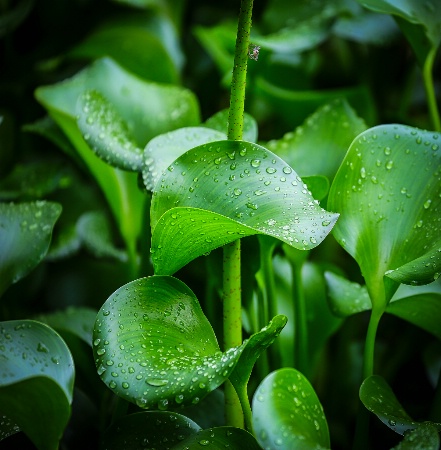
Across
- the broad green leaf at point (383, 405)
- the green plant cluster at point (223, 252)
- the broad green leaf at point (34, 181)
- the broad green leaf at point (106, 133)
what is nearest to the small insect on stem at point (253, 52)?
the green plant cluster at point (223, 252)

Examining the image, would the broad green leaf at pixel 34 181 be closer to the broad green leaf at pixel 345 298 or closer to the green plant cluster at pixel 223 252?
the green plant cluster at pixel 223 252

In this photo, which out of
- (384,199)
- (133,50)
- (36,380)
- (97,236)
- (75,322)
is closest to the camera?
(36,380)

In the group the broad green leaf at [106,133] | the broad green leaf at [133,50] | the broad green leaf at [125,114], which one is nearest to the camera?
the broad green leaf at [106,133]

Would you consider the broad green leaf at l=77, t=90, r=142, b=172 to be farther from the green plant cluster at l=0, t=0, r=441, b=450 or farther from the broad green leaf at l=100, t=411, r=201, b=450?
the broad green leaf at l=100, t=411, r=201, b=450

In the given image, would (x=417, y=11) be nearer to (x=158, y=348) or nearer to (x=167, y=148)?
(x=167, y=148)

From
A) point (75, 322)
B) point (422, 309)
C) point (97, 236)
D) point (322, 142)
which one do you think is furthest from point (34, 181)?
point (422, 309)

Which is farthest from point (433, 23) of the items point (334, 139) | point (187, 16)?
point (187, 16)
